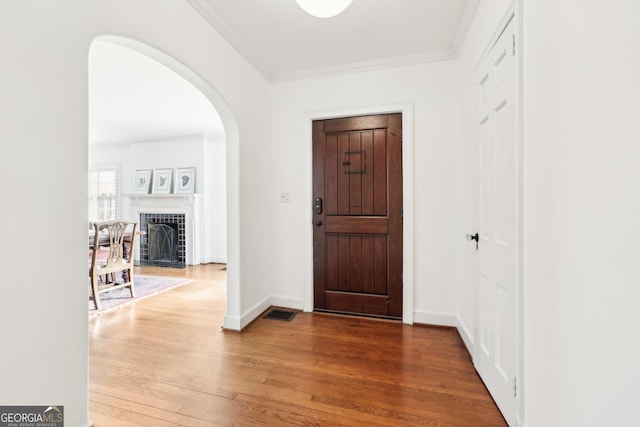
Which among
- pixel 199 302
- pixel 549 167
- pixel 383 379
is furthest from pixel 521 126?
pixel 199 302

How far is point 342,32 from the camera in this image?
7.54 feet

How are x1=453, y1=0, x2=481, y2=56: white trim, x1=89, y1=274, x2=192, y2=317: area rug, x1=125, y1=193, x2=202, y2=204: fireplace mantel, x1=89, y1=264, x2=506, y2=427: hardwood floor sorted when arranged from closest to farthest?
x1=89, y1=264, x2=506, y2=427: hardwood floor
x1=453, y1=0, x2=481, y2=56: white trim
x1=89, y1=274, x2=192, y2=317: area rug
x1=125, y1=193, x2=202, y2=204: fireplace mantel

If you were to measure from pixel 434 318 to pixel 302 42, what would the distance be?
2857 millimetres

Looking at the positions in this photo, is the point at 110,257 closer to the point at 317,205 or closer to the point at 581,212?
the point at 317,205

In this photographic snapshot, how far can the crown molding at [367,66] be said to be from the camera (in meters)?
2.56

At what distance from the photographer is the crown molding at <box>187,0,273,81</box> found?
198 cm

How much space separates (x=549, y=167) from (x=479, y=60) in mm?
1170

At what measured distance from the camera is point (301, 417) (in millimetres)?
1457

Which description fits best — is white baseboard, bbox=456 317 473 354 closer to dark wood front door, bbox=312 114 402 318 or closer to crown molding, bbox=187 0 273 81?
dark wood front door, bbox=312 114 402 318

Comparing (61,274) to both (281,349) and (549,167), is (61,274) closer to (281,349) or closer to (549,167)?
(281,349)

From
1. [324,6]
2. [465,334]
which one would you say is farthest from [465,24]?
[465,334]

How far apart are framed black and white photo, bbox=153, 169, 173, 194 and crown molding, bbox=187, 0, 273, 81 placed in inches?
152

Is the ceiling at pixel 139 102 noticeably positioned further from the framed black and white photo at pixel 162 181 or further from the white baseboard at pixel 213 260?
the white baseboard at pixel 213 260

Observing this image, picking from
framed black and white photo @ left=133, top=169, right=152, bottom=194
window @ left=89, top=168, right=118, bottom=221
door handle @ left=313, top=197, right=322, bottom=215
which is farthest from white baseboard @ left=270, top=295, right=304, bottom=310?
window @ left=89, top=168, right=118, bottom=221
